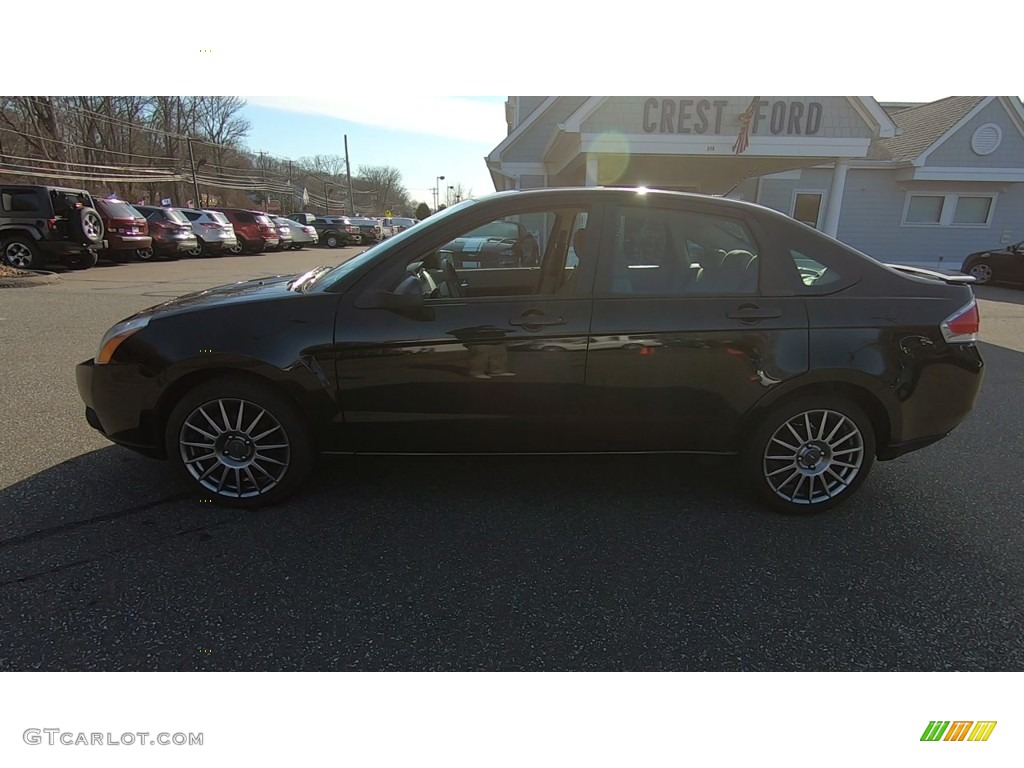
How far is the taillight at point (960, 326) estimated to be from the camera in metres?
2.85

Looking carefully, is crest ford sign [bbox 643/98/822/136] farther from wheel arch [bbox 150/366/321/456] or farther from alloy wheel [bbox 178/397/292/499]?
alloy wheel [bbox 178/397/292/499]

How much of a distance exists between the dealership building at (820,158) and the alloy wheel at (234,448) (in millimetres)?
10055

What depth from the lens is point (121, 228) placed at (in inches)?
583

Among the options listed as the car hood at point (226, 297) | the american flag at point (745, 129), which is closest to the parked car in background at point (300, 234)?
the american flag at point (745, 129)

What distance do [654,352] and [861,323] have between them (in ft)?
3.52

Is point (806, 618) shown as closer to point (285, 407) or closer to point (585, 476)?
point (585, 476)

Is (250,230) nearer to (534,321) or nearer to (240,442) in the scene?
(240,442)

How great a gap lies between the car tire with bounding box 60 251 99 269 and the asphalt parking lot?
12591 millimetres

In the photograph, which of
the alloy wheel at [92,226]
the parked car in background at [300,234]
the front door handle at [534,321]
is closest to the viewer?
the front door handle at [534,321]

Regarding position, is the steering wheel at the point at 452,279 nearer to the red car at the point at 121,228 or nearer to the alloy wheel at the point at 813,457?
the alloy wheel at the point at 813,457

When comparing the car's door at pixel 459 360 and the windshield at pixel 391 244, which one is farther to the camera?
the windshield at pixel 391 244

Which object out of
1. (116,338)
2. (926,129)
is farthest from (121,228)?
(926,129)

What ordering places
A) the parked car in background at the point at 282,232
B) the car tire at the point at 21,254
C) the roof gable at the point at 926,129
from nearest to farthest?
the car tire at the point at 21,254 < the roof gable at the point at 926,129 < the parked car in background at the point at 282,232

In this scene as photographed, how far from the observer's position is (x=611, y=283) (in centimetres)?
281
